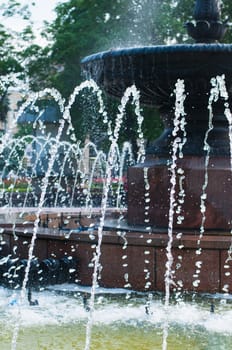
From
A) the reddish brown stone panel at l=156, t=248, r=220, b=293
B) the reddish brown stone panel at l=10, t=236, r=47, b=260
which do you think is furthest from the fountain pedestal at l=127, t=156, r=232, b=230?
the reddish brown stone panel at l=10, t=236, r=47, b=260

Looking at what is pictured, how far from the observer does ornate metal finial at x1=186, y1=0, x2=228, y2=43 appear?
11.0 m

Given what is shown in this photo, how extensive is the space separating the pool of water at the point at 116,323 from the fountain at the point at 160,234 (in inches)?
0.7

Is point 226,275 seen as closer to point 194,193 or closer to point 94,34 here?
point 194,193

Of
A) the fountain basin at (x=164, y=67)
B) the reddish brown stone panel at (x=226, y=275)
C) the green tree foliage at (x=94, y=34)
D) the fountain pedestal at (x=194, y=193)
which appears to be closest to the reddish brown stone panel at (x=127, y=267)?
→ the reddish brown stone panel at (x=226, y=275)

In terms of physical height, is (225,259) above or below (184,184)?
below

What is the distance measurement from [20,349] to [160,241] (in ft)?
9.47

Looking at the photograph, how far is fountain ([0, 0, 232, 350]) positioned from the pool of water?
0.06ft

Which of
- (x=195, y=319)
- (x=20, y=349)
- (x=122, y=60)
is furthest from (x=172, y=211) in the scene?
(x=20, y=349)

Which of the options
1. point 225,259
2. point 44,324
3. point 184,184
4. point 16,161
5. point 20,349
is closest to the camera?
point 20,349

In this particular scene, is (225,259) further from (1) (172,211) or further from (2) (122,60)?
(2) (122,60)

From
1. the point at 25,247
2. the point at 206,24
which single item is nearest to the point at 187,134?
the point at 206,24

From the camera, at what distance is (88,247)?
8.69 m

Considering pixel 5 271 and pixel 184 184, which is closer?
pixel 5 271

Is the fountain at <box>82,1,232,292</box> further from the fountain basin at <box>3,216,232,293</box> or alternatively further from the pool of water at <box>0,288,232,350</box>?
the pool of water at <box>0,288,232,350</box>
